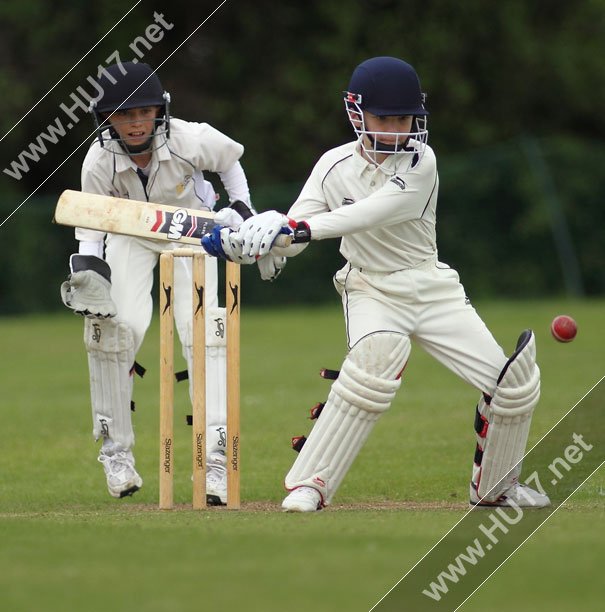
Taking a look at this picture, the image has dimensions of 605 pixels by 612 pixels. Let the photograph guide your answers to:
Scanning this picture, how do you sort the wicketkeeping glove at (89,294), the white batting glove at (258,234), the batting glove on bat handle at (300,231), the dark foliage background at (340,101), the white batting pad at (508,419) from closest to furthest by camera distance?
the white batting glove at (258,234)
the batting glove on bat handle at (300,231)
the white batting pad at (508,419)
the wicketkeeping glove at (89,294)
the dark foliage background at (340,101)

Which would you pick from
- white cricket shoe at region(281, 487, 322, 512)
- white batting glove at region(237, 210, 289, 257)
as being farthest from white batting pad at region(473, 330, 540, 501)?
white batting glove at region(237, 210, 289, 257)

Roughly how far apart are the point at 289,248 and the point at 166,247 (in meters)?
0.91

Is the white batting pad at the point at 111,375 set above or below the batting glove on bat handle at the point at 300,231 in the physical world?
below

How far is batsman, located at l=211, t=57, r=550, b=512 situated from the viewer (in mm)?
4906

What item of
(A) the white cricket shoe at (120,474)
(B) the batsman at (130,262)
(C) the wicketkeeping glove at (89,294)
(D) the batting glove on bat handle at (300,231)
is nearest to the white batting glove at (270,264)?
(D) the batting glove on bat handle at (300,231)

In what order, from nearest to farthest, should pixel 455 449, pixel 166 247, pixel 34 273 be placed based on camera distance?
pixel 166 247 < pixel 455 449 < pixel 34 273

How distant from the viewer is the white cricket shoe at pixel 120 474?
5.54 metres

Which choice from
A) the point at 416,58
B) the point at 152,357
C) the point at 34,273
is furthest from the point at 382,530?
the point at 416,58

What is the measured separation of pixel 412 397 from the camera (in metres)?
9.52

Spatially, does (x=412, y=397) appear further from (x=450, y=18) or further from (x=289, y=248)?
(x=450, y=18)

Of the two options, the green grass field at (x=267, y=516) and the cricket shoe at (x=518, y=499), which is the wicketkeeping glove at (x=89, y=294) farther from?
the cricket shoe at (x=518, y=499)

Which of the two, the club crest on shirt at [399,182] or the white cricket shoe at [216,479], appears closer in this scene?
the club crest on shirt at [399,182]

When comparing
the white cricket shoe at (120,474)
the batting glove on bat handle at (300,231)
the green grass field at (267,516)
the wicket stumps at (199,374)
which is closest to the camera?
the green grass field at (267,516)

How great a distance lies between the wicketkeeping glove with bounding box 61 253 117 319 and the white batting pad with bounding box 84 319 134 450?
0.10m
